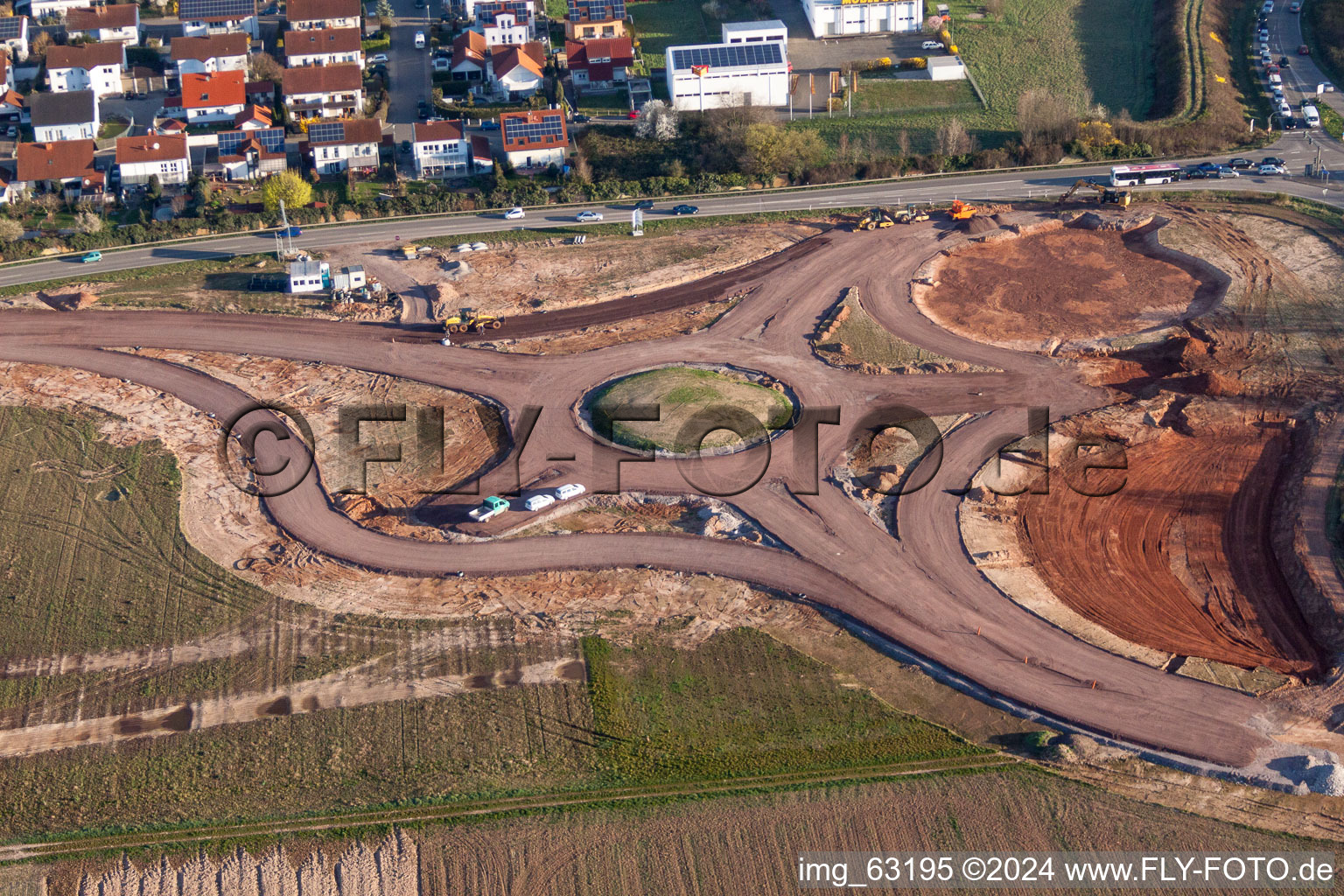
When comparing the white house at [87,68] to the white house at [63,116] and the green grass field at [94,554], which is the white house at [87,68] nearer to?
the white house at [63,116]

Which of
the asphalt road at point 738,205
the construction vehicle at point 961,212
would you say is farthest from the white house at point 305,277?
the construction vehicle at point 961,212

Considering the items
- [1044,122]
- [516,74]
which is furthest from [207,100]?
[1044,122]

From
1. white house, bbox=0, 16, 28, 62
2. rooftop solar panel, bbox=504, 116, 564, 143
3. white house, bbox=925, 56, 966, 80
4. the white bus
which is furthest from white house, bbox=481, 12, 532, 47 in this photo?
the white bus

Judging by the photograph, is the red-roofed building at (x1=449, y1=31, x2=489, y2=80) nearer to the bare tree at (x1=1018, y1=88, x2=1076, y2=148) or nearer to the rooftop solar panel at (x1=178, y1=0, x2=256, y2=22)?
the rooftop solar panel at (x1=178, y1=0, x2=256, y2=22)

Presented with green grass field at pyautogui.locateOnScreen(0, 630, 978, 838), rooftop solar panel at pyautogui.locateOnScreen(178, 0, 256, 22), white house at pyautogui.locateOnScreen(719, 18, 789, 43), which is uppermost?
rooftop solar panel at pyautogui.locateOnScreen(178, 0, 256, 22)

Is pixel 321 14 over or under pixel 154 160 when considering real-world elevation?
over

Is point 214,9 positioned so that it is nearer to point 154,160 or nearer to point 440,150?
point 154,160

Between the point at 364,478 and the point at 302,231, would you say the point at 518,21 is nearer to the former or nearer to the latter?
the point at 302,231
